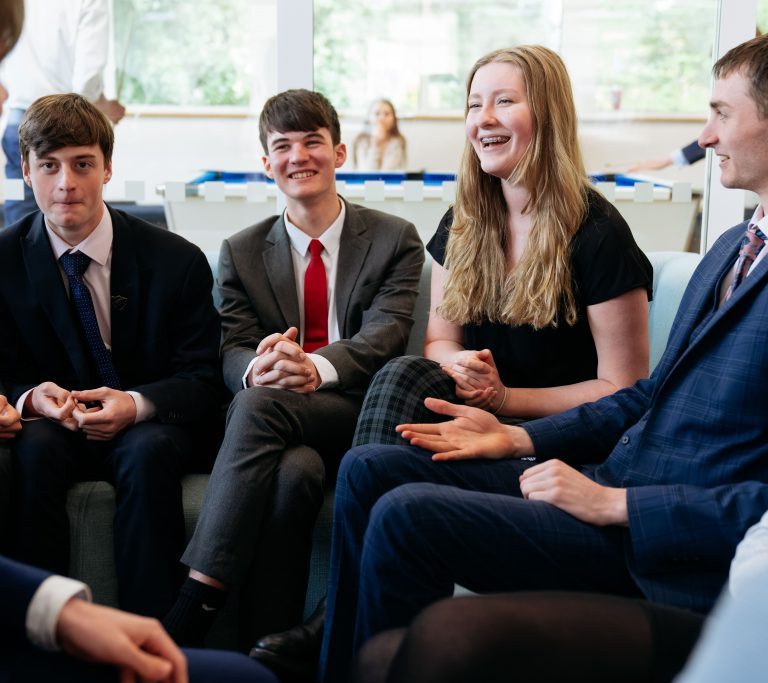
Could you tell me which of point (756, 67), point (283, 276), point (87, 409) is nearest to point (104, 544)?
point (87, 409)

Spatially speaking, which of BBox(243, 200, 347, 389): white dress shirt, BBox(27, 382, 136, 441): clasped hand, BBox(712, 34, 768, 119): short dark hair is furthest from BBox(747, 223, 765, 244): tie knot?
BBox(27, 382, 136, 441): clasped hand

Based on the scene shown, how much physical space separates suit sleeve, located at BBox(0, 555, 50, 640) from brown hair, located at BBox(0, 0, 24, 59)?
299 centimetres

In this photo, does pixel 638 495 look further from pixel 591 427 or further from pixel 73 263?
pixel 73 263

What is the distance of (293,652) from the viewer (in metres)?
1.85

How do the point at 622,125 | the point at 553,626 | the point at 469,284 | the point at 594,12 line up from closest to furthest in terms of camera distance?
the point at 553,626
the point at 469,284
the point at 594,12
the point at 622,125

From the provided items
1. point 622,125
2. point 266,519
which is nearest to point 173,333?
point 266,519

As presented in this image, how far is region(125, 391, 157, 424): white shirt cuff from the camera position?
2281mm

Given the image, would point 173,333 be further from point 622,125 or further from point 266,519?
point 622,125

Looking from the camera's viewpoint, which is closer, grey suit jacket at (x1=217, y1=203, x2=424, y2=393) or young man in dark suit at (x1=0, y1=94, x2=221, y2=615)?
young man in dark suit at (x1=0, y1=94, x2=221, y2=615)

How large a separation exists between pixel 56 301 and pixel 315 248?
0.68 m

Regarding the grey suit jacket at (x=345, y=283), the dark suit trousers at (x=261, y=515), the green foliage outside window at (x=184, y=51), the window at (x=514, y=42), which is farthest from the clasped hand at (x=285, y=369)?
the window at (x=514, y=42)

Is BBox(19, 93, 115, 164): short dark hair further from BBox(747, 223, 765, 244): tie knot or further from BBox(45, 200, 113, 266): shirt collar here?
BBox(747, 223, 765, 244): tie knot

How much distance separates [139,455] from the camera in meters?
2.15

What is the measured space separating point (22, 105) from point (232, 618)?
2.36 meters
